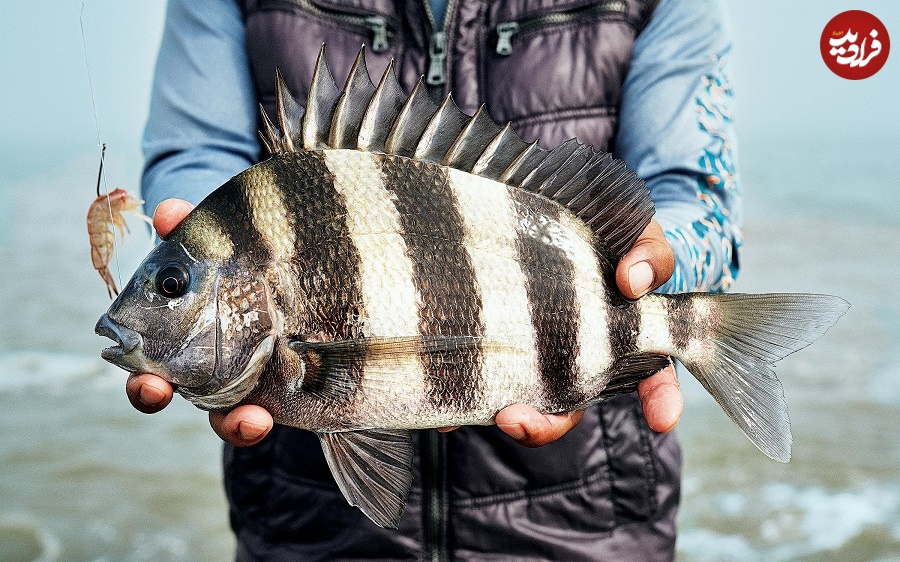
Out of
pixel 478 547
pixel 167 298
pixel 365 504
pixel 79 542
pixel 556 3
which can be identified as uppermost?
pixel 556 3

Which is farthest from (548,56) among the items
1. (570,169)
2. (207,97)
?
(207,97)

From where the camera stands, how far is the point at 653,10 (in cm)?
174

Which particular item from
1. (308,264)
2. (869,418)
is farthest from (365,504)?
(869,418)

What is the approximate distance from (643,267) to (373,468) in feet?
1.59

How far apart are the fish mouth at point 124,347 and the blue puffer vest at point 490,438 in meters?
0.60

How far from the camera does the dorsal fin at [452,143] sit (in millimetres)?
1209

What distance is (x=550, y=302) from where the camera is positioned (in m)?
1.24

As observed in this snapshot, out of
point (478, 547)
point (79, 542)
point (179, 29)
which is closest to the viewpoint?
point (478, 547)

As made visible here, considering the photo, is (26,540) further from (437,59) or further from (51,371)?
(437,59)

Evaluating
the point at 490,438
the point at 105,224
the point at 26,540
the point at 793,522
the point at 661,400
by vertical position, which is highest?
the point at 661,400

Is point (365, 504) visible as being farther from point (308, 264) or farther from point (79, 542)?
point (79, 542)

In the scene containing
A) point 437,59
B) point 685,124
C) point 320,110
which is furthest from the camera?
point 685,124

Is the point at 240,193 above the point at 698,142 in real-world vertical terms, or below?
below

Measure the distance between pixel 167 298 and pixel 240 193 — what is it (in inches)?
6.7
